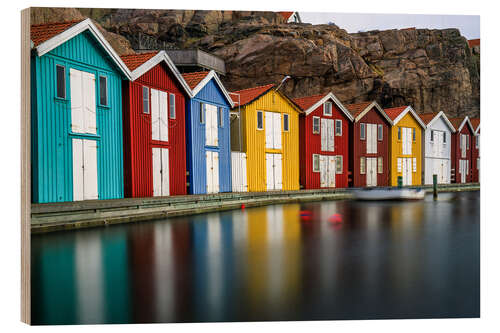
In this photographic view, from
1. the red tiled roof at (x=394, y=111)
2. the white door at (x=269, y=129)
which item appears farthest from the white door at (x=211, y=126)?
the red tiled roof at (x=394, y=111)

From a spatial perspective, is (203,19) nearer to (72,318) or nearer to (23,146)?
(23,146)

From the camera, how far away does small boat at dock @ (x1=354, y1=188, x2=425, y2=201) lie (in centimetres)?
1451

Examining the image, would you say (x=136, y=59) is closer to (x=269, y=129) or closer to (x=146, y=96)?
(x=146, y=96)

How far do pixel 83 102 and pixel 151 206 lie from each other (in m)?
3.49

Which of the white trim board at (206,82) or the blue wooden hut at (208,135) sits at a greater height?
the white trim board at (206,82)

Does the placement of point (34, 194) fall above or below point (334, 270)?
above

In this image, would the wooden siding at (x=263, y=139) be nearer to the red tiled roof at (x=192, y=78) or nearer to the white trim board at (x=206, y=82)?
the white trim board at (x=206, y=82)

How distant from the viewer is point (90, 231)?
1038 centimetres

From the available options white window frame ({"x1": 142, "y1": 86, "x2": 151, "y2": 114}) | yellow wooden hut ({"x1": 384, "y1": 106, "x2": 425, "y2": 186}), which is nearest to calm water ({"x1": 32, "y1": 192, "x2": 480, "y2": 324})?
yellow wooden hut ({"x1": 384, "y1": 106, "x2": 425, "y2": 186})

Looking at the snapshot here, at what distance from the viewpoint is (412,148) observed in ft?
41.1

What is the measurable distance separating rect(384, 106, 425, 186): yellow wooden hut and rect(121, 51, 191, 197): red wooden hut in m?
7.00

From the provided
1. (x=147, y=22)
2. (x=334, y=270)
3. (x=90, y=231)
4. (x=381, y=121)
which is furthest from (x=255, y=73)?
(x=334, y=270)

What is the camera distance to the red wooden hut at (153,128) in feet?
45.9

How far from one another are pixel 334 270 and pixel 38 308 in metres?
4.63
